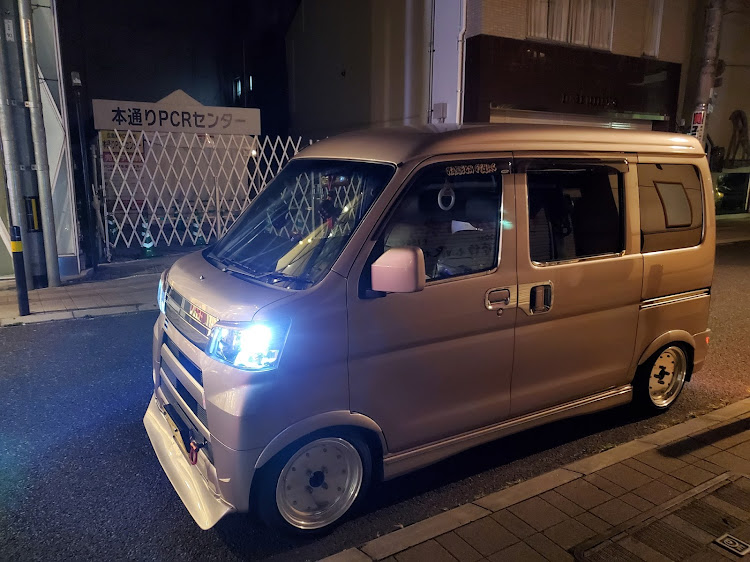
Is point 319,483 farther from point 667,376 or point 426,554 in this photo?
point 667,376

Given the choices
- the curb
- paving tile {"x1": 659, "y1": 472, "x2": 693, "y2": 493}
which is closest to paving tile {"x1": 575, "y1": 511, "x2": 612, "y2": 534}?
paving tile {"x1": 659, "y1": 472, "x2": 693, "y2": 493}

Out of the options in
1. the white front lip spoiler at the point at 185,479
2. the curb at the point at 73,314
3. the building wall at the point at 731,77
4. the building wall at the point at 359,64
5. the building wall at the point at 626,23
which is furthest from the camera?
the building wall at the point at 731,77

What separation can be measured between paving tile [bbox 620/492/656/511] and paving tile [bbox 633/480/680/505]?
0.10ft

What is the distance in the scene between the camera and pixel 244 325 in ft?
9.00

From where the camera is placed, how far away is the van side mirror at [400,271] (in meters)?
2.78

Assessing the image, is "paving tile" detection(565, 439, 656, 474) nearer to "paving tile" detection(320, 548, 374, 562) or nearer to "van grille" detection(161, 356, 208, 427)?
"paving tile" detection(320, 548, 374, 562)

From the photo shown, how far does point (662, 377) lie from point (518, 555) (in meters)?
2.49

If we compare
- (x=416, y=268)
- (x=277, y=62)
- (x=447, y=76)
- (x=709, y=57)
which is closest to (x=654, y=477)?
(x=416, y=268)

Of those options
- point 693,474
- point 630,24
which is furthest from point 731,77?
point 693,474

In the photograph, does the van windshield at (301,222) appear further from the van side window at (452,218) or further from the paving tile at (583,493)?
the paving tile at (583,493)

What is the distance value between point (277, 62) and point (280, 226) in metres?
Answer: 17.7

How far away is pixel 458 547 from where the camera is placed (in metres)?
2.83

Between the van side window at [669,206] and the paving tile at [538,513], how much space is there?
1.92 m

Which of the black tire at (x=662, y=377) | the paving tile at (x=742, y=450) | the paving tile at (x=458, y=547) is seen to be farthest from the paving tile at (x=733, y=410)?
the paving tile at (x=458, y=547)
